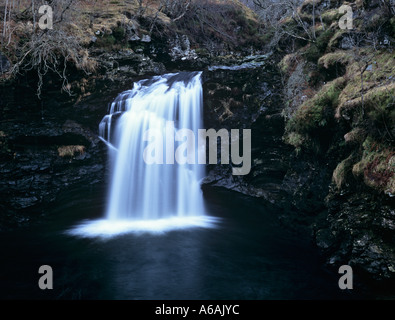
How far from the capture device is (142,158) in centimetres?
995

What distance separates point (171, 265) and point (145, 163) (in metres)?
4.21

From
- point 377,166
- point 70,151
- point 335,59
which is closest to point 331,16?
point 335,59

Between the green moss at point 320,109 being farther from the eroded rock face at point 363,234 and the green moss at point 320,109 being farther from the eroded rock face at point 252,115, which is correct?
the eroded rock face at point 363,234

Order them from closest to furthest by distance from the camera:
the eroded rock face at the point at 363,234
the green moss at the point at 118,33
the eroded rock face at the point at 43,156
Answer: the eroded rock face at the point at 363,234 < the eroded rock face at the point at 43,156 < the green moss at the point at 118,33

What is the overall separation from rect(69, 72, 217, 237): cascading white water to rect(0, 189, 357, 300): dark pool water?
1.52 m

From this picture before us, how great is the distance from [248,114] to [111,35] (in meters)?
5.93

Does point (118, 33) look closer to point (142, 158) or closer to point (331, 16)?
point (142, 158)

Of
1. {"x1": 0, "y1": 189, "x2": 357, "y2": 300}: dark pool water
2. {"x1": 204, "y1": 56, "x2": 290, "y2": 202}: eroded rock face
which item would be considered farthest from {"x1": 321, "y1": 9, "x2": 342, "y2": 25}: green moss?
{"x1": 0, "y1": 189, "x2": 357, "y2": 300}: dark pool water

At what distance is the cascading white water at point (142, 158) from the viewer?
9930 millimetres

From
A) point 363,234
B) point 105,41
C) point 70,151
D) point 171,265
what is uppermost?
point 105,41

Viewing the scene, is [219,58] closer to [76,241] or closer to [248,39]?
[248,39]

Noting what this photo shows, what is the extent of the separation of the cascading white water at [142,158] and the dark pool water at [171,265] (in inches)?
64.5

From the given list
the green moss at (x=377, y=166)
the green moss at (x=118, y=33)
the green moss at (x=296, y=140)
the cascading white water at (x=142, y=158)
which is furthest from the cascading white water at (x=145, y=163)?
the green moss at (x=377, y=166)

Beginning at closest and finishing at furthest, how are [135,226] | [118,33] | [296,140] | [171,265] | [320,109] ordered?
[171,265] → [320,109] → [296,140] → [135,226] → [118,33]
